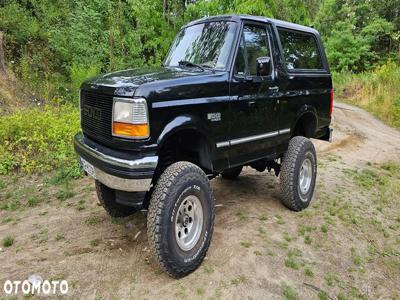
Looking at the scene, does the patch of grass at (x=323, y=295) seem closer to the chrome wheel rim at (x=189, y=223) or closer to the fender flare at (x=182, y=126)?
the chrome wheel rim at (x=189, y=223)

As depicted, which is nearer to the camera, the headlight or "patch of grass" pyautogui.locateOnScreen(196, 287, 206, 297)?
the headlight

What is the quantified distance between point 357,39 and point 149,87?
2323cm

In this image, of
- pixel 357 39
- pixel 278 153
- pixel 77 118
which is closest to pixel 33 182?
pixel 77 118

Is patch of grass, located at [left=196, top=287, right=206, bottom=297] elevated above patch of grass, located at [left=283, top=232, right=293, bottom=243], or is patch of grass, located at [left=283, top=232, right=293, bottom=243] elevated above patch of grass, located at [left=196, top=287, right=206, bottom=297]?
patch of grass, located at [left=196, top=287, right=206, bottom=297]

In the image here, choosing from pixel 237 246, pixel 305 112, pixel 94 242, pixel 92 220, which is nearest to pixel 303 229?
pixel 237 246

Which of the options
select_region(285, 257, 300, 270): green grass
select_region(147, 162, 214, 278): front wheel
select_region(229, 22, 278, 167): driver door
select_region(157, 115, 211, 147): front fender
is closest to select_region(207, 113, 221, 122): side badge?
select_region(157, 115, 211, 147): front fender

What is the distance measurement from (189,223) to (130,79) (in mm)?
1510

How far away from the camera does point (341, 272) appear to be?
3.77 m

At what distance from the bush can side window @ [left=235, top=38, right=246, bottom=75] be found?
362 cm

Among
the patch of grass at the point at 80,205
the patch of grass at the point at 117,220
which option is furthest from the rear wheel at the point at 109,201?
the patch of grass at the point at 80,205

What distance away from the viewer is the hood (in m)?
3.00

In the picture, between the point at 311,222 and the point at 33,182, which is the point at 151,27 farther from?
the point at 311,222

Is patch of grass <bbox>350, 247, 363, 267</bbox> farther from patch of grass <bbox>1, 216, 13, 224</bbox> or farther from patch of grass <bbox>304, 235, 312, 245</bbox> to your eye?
Result: patch of grass <bbox>1, 216, 13, 224</bbox>

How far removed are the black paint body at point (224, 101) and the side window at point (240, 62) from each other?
3.2 inches
